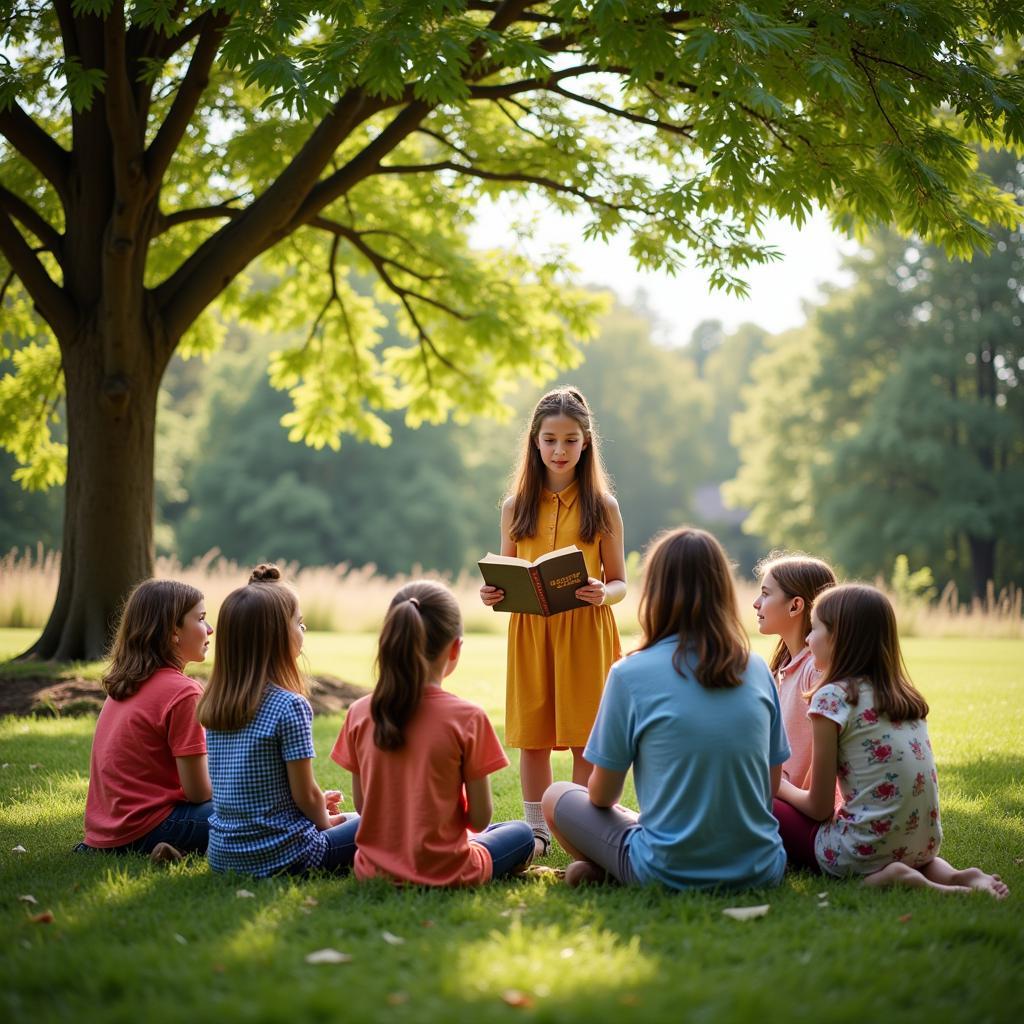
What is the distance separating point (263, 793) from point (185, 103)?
20.1 feet

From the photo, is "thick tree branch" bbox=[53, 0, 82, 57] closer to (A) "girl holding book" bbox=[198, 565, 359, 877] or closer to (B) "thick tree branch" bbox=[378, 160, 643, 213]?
(B) "thick tree branch" bbox=[378, 160, 643, 213]

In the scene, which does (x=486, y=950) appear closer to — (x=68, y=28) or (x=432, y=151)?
(x=68, y=28)

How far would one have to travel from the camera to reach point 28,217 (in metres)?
8.73

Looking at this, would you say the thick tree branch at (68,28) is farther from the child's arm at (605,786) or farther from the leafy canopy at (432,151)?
the child's arm at (605,786)

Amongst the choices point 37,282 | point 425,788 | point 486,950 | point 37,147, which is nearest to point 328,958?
point 486,950

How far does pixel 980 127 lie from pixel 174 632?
17.3ft

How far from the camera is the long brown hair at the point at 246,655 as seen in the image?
3768 mm

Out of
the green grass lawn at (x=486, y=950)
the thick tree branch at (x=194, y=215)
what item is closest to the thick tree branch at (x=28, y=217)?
the thick tree branch at (x=194, y=215)

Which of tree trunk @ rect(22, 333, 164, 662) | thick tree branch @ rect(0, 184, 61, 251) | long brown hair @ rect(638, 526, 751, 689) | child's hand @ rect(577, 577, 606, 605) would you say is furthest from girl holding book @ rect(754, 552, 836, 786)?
thick tree branch @ rect(0, 184, 61, 251)

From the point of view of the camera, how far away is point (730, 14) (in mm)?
5535

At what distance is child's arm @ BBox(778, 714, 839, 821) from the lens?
3721mm

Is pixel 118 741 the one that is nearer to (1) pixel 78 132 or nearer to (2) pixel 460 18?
(2) pixel 460 18

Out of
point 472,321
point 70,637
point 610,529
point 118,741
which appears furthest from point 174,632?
point 472,321

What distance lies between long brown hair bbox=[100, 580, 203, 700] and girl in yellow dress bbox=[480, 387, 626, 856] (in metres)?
1.33
